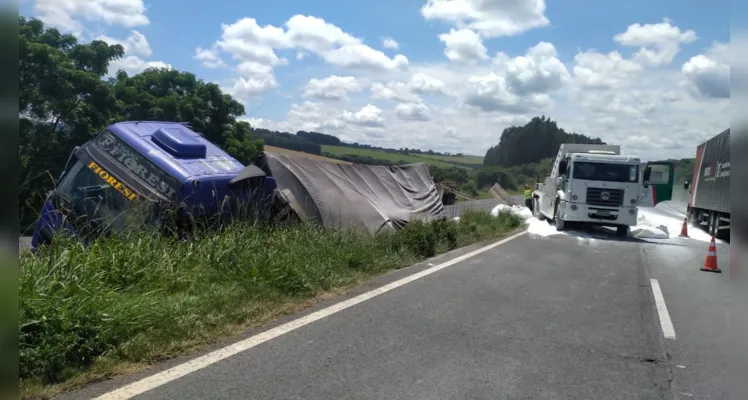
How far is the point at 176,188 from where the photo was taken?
30.8 ft

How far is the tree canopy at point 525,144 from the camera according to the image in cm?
7180

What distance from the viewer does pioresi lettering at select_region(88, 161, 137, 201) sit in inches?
365

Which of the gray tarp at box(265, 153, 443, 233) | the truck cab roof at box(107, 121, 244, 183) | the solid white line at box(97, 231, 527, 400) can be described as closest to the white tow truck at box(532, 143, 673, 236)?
the gray tarp at box(265, 153, 443, 233)

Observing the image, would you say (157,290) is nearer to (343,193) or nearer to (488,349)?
(488,349)

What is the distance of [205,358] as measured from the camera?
4836 mm

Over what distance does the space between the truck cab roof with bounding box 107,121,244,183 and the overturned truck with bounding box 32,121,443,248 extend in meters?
0.02

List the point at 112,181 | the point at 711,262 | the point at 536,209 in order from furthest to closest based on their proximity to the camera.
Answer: the point at 536,209 < the point at 711,262 < the point at 112,181

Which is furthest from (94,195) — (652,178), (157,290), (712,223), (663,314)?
(712,223)

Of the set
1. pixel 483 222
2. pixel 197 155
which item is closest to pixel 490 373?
pixel 197 155

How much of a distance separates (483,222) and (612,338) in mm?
12239

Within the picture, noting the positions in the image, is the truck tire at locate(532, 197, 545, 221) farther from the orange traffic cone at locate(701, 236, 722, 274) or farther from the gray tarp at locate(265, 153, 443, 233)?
the orange traffic cone at locate(701, 236, 722, 274)

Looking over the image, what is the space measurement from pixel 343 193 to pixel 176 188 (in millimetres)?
4226

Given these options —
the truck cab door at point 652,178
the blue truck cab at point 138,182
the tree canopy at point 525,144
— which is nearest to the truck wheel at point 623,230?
the truck cab door at point 652,178

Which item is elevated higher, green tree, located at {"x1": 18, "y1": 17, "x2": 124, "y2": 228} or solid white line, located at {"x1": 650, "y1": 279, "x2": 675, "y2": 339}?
green tree, located at {"x1": 18, "y1": 17, "x2": 124, "y2": 228}
